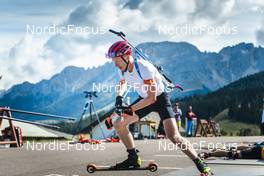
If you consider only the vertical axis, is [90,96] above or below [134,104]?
above

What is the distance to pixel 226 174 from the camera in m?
6.69

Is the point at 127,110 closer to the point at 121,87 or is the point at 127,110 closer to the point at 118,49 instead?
the point at 121,87

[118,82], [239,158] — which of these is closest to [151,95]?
[118,82]

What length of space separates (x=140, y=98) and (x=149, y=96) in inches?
14.3

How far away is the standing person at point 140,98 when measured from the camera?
22.8 ft

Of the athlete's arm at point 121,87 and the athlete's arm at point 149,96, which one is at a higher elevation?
the athlete's arm at point 121,87

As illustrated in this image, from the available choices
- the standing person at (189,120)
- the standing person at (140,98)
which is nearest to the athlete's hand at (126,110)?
the standing person at (140,98)

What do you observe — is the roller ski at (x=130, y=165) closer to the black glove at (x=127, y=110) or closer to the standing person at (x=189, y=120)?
the black glove at (x=127, y=110)

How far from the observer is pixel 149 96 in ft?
23.4

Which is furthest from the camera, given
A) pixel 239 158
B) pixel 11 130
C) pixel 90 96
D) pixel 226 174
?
pixel 90 96

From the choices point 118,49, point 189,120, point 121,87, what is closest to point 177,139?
point 121,87

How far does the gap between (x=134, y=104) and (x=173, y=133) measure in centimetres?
79

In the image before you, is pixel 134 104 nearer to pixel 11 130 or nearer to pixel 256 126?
pixel 11 130

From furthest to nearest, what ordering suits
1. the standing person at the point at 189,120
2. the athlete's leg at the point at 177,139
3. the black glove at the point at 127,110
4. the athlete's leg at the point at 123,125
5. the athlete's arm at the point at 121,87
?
the standing person at the point at 189,120 → the athlete's arm at the point at 121,87 → the athlete's leg at the point at 123,125 → the black glove at the point at 127,110 → the athlete's leg at the point at 177,139
